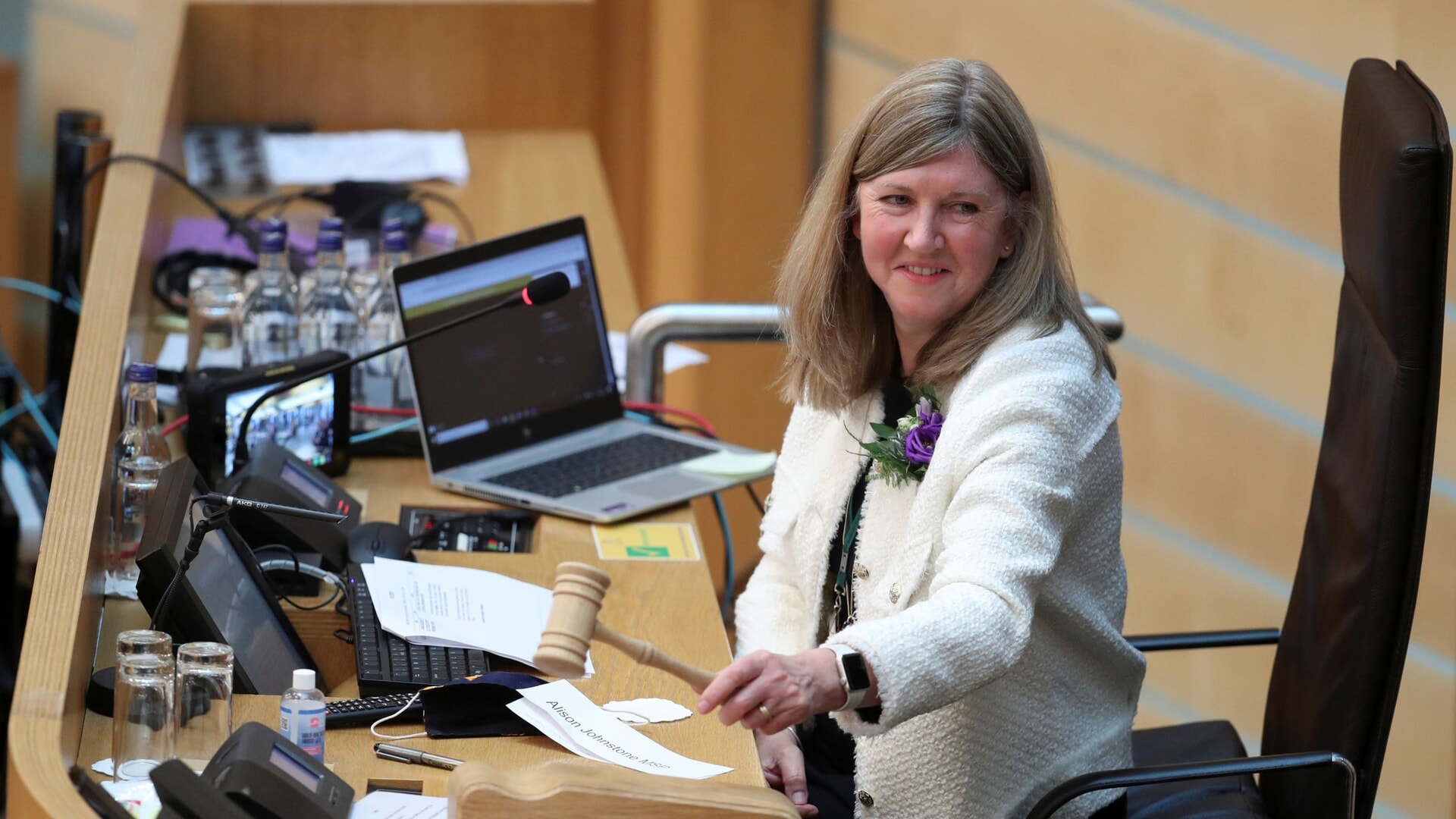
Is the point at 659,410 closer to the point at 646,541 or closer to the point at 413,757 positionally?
the point at 646,541

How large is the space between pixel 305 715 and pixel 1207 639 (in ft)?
3.66

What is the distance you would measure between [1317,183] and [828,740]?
129cm

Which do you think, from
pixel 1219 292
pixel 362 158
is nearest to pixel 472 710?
pixel 1219 292

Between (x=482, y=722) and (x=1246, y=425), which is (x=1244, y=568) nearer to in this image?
(x=1246, y=425)

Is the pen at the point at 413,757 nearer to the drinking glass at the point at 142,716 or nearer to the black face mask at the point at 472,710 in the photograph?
the black face mask at the point at 472,710

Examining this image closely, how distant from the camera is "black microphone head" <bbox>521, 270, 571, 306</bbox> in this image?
Result: 84.7 inches

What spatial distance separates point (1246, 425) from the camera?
2.82 meters

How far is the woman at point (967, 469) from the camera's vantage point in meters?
1.56

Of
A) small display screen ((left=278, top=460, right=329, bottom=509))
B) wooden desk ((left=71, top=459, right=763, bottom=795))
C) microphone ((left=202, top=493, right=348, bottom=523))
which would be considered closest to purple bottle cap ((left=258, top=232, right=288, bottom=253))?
wooden desk ((left=71, top=459, right=763, bottom=795))

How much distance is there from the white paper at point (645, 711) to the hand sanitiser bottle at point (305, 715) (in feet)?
0.99

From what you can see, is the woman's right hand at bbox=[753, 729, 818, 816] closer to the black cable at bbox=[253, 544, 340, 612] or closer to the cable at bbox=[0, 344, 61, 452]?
the black cable at bbox=[253, 544, 340, 612]

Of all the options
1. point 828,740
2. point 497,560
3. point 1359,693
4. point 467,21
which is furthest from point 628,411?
point 467,21

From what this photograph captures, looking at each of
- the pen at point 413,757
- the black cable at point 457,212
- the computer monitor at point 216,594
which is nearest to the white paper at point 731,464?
the computer monitor at point 216,594

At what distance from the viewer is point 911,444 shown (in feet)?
5.75
